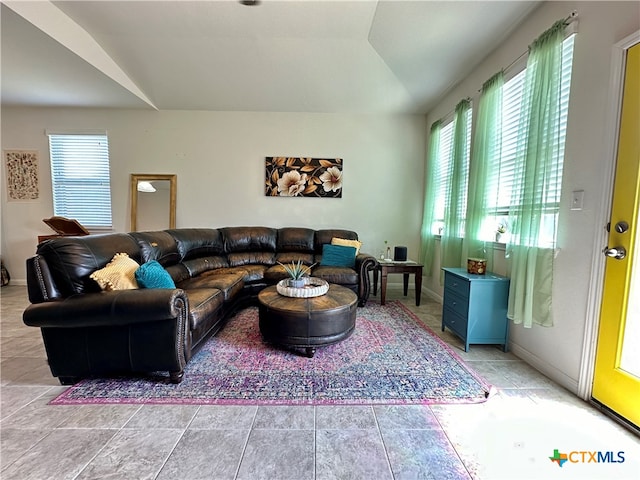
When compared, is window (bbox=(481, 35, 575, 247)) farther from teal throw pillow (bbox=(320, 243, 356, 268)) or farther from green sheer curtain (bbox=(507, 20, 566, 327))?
teal throw pillow (bbox=(320, 243, 356, 268))

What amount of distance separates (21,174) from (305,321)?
540 centimetres

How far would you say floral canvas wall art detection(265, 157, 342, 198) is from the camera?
422 centimetres

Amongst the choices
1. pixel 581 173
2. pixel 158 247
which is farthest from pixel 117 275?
pixel 581 173

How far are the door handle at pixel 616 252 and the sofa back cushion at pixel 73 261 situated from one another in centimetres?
335

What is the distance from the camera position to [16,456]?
1.21 metres

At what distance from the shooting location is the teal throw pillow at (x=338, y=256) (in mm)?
3555

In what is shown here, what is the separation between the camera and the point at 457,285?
2404 mm

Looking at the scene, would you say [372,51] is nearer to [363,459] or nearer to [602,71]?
[602,71]

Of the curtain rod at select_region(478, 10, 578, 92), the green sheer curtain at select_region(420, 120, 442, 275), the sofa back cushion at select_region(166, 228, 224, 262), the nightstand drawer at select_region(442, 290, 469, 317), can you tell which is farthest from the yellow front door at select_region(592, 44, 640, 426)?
the sofa back cushion at select_region(166, 228, 224, 262)

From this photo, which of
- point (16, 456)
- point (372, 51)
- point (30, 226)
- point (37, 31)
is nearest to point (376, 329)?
point (16, 456)

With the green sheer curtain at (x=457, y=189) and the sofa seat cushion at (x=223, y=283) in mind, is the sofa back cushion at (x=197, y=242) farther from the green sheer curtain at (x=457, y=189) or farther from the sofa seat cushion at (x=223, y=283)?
the green sheer curtain at (x=457, y=189)

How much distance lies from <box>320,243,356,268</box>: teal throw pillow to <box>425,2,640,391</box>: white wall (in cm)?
206

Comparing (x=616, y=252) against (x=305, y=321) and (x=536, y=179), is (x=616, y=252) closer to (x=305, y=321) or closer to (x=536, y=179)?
(x=536, y=179)

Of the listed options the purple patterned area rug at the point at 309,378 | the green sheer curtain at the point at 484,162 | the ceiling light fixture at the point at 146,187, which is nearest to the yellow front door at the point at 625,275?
the purple patterned area rug at the point at 309,378
